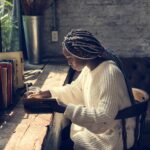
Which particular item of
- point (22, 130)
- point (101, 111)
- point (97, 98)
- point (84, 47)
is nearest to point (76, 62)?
point (84, 47)

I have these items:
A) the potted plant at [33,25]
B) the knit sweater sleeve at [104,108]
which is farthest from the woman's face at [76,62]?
the potted plant at [33,25]

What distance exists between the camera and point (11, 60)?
3.25 meters

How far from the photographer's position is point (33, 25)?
473 centimetres

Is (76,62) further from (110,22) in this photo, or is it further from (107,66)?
(110,22)

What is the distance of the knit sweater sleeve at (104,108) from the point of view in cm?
183

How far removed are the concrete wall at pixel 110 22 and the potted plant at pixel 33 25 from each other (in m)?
0.36

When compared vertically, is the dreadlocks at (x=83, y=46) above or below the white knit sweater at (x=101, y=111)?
above

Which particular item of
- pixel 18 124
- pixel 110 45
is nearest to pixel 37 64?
pixel 110 45

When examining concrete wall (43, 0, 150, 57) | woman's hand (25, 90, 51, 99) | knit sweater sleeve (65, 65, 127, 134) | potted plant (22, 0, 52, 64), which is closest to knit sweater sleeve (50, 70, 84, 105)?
woman's hand (25, 90, 51, 99)

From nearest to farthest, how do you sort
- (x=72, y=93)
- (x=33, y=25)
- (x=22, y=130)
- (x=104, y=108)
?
(x=104, y=108) → (x=72, y=93) → (x=22, y=130) → (x=33, y=25)

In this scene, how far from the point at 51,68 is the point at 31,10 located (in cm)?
77

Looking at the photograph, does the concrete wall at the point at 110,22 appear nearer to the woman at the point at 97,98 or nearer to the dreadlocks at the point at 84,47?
the woman at the point at 97,98

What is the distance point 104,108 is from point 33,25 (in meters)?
3.08

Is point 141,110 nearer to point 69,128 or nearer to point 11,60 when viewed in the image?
point 69,128
